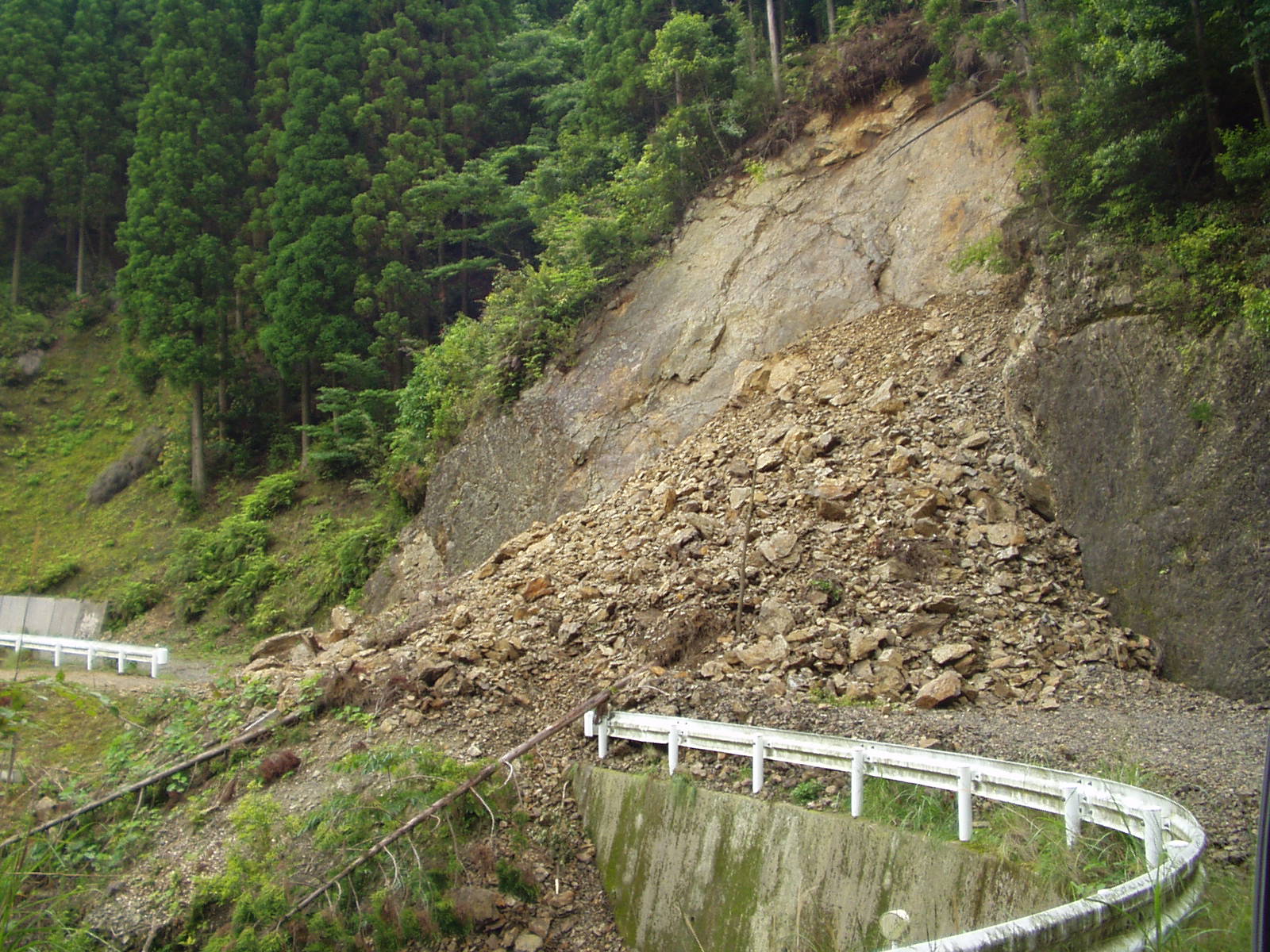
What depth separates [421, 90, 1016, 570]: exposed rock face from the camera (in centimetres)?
1533

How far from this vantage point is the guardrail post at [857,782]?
6.02 m

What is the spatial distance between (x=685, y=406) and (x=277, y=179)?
16291mm

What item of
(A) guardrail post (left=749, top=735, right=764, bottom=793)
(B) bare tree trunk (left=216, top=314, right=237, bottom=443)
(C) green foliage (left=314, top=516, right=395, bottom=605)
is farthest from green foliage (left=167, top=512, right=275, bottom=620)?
(A) guardrail post (left=749, top=735, right=764, bottom=793)

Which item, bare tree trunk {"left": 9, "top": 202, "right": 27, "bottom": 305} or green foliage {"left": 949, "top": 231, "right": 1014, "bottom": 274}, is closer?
green foliage {"left": 949, "top": 231, "right": 1014, "bottom": 274}

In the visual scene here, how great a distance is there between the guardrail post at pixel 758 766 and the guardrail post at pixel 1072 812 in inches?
98.8

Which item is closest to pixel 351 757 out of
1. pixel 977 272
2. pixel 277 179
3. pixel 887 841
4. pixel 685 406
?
pixel 887 841

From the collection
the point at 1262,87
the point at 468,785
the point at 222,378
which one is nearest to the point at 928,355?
the point at 1262,87

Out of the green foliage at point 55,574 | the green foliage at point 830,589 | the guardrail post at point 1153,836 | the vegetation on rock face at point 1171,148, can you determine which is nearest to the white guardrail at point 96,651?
the green foliage at point 55,574

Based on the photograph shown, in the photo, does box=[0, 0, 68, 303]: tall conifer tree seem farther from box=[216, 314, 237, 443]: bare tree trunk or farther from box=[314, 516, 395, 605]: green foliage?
box=[314, 516, 395, 605]: green foliage

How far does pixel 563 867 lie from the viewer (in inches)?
314

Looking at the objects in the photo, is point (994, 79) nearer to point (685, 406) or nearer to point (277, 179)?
point (685, 406)

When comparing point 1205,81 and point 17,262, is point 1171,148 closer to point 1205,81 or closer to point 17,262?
point 1205,81

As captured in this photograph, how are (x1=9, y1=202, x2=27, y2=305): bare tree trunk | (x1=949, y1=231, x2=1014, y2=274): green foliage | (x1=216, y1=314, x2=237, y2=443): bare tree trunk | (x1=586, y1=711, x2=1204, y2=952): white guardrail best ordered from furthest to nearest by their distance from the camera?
(x1=9, y1=202, x2=27, y2=305): bare tree trunk
(x1=216, y1=314, x2=237, y2=443): bare tree trunk
(x1=949, y1=231, x2=1014, y2=274): green foliage
(x1=586, y1=711, x2=1204, y2=952): white guardrail

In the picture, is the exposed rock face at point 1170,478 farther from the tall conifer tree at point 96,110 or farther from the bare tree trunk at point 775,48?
the tall conifer tree at point 96,110
